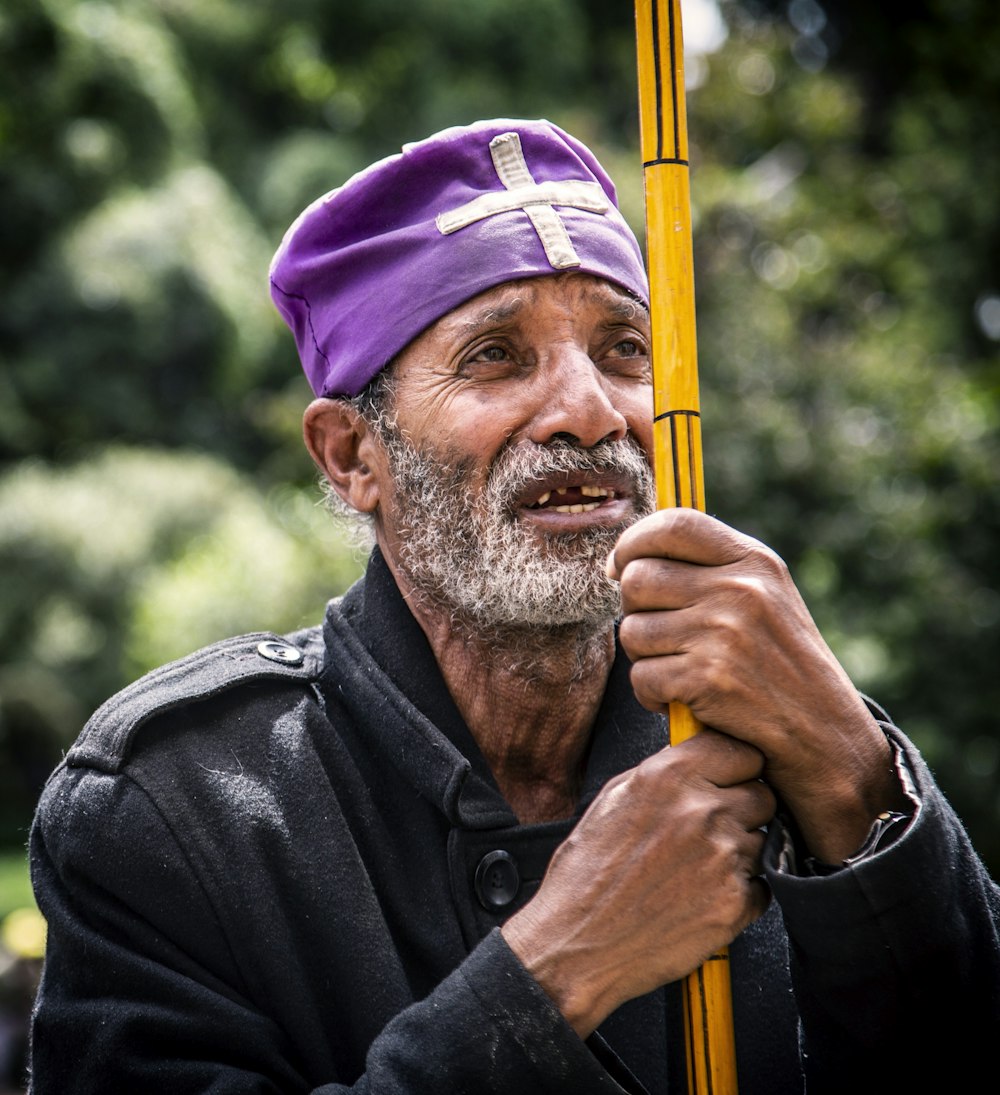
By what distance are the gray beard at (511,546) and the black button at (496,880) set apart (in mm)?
442

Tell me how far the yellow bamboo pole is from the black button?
486mm

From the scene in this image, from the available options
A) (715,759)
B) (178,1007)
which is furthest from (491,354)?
(178,1007)

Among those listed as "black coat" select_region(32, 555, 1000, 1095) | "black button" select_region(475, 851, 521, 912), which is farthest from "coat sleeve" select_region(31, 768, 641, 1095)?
"black button" select_region(475, 851, 521, 912)

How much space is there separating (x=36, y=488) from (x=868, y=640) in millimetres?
7899

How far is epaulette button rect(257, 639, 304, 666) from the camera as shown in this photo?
2.58 meters

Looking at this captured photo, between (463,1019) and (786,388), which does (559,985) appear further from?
(786,388)

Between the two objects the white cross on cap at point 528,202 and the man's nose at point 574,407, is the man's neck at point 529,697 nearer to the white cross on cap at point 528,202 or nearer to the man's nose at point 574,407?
the man's nose at point 574,407

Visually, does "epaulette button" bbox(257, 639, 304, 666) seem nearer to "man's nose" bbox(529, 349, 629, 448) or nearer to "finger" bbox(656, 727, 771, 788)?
"man's nose" bbox(529, 349, 629, 448)

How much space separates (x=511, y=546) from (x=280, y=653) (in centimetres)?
52

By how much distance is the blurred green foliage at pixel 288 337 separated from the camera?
862 centimetres

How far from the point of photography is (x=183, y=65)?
667 inches

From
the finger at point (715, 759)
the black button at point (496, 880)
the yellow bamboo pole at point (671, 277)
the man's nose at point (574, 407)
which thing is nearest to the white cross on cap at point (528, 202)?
the man's nose at point (574, 407)

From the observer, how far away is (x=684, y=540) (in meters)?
1.91

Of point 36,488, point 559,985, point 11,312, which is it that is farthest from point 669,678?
point 11,312
